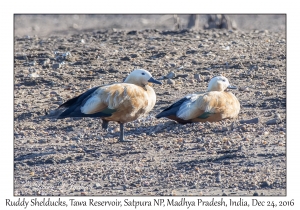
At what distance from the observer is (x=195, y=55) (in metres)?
15.1

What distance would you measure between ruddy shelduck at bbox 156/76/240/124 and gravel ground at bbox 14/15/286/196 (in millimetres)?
133

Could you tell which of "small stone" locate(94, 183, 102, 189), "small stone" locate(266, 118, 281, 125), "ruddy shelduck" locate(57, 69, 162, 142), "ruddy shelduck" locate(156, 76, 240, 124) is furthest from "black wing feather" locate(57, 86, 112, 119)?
"small stone" locate(266, 118, 281, 125)

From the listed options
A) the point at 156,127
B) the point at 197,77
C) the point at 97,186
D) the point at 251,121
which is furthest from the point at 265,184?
the point at 197,77

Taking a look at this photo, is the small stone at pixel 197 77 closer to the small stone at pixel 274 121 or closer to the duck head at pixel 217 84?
the duck head at pixel 217 84

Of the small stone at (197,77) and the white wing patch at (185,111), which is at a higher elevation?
the small stone at (197,77)

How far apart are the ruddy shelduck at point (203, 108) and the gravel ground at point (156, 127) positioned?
0.13 m

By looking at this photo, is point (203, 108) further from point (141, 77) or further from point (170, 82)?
point (170, 82)

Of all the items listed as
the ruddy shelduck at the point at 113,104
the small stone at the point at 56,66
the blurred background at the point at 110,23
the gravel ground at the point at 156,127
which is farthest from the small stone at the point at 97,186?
the blurred background at the point at 110,23

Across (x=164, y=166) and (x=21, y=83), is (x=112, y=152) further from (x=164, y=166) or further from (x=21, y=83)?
(x=21, y=83)

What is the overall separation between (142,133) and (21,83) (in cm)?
354

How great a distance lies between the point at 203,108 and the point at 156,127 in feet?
2.37

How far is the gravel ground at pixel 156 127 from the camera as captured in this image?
9.28 meters

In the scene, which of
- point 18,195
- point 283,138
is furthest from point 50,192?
point 283,138

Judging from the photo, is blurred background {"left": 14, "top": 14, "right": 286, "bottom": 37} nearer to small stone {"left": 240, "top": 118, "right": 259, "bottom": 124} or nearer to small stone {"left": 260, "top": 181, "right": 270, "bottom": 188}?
small stone {"left": 240, "top": 118, "right": 259, "bottom": 124}
